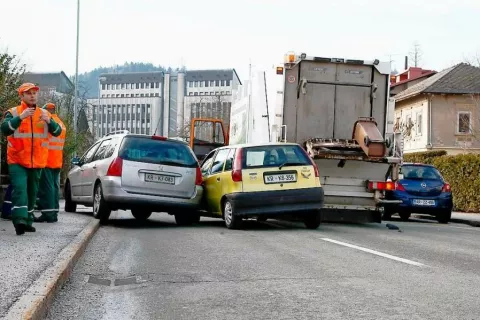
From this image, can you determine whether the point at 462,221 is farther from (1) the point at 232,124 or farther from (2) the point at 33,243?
(2) the point at 33,243

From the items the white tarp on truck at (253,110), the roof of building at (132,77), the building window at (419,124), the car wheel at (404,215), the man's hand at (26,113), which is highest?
the roof of building at (132,77)

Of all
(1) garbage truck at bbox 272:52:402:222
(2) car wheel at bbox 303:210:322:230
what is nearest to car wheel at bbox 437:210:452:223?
(1) garbage truck at bbox 272:52:402:222

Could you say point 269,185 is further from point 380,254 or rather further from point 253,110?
point 253,110

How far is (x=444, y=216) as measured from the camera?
21391 millimetres

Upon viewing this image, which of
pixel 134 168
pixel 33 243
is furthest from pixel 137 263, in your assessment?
pixel 134 168

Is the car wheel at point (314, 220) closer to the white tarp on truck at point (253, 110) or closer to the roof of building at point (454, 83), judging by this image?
the white tarp on truck at point (253, 110)

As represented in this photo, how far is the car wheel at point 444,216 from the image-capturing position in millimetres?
21234

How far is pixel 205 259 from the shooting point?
921cm

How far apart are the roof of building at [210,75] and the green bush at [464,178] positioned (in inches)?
5179

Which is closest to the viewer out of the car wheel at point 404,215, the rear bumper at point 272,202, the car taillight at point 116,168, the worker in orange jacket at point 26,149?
the worker in orange jacket at point 26,149

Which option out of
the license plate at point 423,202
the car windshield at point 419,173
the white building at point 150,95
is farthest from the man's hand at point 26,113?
the white building at point 150,95

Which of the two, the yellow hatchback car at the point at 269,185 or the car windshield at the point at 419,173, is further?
the car windshield at the point at 419,173

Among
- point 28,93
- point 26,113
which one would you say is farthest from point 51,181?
point 26,113

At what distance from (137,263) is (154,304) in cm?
255
